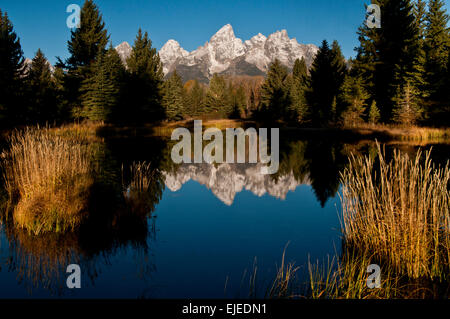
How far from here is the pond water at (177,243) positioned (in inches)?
179

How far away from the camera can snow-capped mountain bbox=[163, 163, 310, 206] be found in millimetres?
10875

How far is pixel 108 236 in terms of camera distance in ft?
20.2

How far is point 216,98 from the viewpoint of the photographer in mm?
72500

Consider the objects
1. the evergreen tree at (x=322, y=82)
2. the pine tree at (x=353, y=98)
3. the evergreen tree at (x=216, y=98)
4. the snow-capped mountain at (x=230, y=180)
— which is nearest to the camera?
the snow-capped mountain at (x=230, y=180)

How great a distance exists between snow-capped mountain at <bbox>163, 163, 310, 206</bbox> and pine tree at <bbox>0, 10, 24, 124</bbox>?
20.8 m

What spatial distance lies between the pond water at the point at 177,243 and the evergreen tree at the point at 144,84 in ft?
99.4

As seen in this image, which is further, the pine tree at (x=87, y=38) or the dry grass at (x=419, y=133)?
the pine tree at (x=87, y=38)

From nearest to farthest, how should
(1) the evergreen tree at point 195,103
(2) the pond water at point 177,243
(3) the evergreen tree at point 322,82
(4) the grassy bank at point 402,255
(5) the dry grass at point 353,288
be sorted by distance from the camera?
(5) the dry grass at point 353,288 → (4) the grassy bank at point 402,255 → (2) the pond water at point 177,243 → (3) the evergreen tree at point 322,82 → (1) the evergreen tree at point 195,103

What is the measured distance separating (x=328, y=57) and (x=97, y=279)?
44.0m

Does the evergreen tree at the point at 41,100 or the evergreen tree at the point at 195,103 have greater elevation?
the evergreen tree at the point at 195,103
